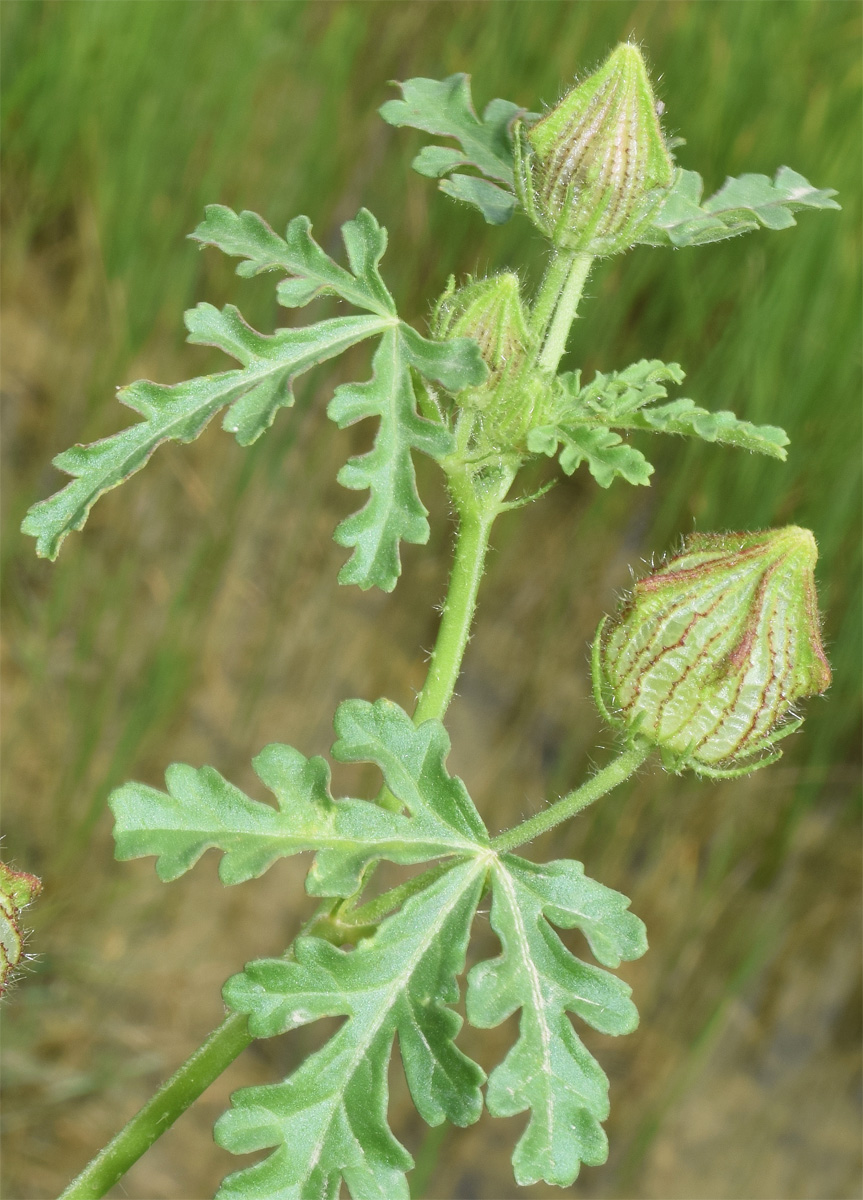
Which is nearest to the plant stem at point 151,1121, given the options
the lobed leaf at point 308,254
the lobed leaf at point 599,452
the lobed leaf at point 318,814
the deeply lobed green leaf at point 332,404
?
the lobed leaf at point 318,814

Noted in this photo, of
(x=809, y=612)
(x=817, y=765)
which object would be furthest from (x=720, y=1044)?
(x=809, y=612)

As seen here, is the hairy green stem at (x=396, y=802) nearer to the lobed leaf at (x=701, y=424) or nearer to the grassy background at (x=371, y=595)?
the lobed leaf at (x=701, y=424)

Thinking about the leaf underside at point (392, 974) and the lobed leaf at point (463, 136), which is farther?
the lobed leaf at point (463, 136)

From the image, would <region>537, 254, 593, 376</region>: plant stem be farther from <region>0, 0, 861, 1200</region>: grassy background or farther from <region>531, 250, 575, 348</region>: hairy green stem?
<region>0, 0, 861, 1200</region>: grassy background

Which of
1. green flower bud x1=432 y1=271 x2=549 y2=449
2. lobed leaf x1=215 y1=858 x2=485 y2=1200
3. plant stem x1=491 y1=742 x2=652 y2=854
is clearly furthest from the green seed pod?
lobed leaf x1=215 y1=858 x2=485 y2=1200

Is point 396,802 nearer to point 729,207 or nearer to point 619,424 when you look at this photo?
point 619,424

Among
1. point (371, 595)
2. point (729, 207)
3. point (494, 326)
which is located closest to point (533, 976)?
point (494, 326)
